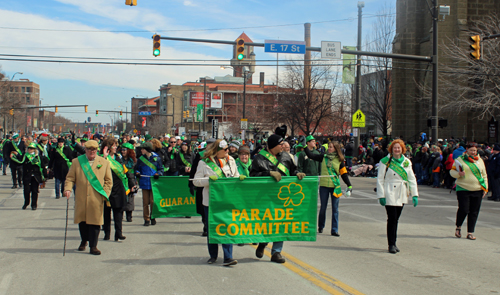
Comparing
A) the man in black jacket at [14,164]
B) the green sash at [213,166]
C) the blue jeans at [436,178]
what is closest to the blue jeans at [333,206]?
the green sash at [213,166]

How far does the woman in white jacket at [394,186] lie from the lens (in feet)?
24.7

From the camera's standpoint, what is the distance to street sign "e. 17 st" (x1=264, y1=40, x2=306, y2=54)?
1917 centimetres

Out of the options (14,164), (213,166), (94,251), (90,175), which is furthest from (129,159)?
(14,164)

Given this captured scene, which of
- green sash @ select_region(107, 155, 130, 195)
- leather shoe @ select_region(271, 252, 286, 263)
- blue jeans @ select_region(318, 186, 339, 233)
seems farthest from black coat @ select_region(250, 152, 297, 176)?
green sash @ select_region(107, 155, 130, 195)

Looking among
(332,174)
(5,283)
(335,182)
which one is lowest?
(5,283)

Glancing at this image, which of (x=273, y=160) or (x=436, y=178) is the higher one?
(x=273, y=160)

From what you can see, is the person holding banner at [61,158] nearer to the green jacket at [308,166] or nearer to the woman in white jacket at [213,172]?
the green jacket at [308,166]

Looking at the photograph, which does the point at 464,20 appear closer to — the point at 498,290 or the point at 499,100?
the point at 499,100

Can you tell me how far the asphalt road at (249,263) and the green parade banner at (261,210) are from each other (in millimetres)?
440

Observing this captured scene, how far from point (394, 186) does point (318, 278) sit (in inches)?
92.0

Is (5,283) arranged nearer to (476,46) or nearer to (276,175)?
(276,175)

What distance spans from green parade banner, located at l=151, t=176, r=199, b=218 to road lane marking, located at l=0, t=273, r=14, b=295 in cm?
402

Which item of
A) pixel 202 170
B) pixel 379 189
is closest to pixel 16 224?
pixel 202 170

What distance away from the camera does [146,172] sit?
1016 centimetres
